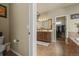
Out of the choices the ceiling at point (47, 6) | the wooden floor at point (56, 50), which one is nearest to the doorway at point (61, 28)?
the wooden floor at point (56, 50)

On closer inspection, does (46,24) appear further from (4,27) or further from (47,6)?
(4,27)

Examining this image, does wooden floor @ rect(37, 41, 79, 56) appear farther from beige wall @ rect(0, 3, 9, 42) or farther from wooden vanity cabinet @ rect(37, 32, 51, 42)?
beige wall @ rect(0, 3, 9, 42)

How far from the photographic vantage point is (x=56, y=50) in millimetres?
2143

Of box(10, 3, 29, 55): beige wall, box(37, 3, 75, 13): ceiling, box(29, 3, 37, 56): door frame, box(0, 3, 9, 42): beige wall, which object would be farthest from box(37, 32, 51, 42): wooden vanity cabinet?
box(0, 3, 9, 42): beige wall

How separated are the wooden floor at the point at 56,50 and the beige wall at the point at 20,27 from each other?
0.25m

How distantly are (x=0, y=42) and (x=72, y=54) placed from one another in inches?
47.7

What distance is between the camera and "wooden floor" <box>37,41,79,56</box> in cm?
211

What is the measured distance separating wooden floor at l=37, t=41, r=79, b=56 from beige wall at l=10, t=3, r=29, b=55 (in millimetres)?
251

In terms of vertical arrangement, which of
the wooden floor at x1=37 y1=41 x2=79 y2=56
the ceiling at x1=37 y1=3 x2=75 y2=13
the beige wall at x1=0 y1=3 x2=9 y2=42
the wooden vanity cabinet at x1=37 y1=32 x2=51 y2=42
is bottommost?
the wooden floor at x1=37 y1=41 x2=79 y2=56

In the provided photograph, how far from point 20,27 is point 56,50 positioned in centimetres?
73

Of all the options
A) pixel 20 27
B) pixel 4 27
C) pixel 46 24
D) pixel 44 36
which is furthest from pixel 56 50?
pixel 4 27

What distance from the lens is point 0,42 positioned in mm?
2076

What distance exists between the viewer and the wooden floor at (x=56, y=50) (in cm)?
211

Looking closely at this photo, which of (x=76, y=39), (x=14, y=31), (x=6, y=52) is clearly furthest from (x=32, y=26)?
(x=76, y=39)
